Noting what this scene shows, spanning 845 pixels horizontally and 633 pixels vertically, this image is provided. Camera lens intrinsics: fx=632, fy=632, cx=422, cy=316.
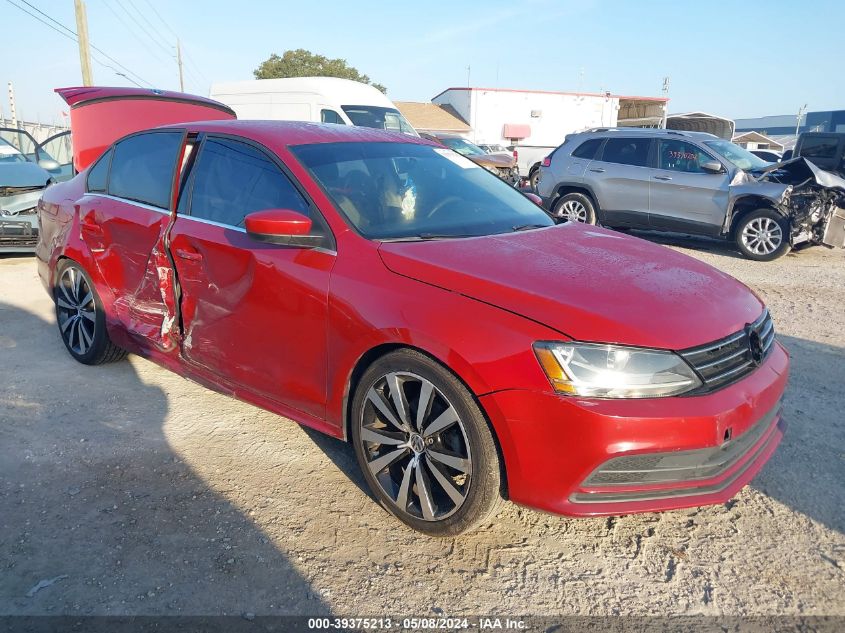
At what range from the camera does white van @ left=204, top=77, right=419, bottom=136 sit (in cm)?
1261

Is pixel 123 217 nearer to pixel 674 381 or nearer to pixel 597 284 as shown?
pixel 597 284

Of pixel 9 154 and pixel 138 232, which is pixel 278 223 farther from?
pixel 9 154

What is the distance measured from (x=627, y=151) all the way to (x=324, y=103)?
6083 mm

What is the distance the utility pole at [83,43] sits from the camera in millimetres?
20656

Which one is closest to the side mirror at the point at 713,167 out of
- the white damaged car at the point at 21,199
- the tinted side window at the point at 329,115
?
the tinted side window at the point at 329,115

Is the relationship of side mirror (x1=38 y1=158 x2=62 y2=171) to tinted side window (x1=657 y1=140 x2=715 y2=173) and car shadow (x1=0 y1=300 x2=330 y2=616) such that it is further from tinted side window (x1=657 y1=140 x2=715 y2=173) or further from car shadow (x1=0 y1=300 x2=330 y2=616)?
tinted side window (x1=657 y1=140 x2=715 y2=173)

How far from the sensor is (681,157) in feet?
30.5

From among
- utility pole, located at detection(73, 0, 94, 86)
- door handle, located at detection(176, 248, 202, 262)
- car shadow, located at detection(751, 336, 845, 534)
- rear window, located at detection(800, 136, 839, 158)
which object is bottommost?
car shadow, located at detection(751, 336, 845, 534)

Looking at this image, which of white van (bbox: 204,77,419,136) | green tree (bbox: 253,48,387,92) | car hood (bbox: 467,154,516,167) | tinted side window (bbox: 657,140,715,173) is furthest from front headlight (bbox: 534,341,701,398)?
green tree (bbox: 253,48,387,92)

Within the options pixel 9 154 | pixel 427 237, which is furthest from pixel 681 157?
pixel 9 154

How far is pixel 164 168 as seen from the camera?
3.88 meters

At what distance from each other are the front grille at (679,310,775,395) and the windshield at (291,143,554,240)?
121cm

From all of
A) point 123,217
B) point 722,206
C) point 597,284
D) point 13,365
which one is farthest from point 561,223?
point 722,206

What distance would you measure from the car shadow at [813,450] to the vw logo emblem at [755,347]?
2.64 ft
